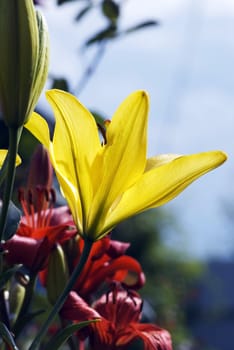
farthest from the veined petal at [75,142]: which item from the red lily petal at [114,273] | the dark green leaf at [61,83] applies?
the dark green leaf at [61,83]

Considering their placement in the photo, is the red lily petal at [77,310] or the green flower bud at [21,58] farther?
the red lily petal at [77,310]

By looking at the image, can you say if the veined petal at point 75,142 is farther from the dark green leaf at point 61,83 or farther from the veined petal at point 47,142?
the dark green leaf at point 61,83

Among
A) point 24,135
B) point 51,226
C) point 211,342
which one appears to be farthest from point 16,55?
point 211,342

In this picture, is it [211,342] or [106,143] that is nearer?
[106,143]

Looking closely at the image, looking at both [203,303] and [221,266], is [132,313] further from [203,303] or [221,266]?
[221,266]

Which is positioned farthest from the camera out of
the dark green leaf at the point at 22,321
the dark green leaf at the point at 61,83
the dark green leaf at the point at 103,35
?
the dark green leaf at the point at 103,35

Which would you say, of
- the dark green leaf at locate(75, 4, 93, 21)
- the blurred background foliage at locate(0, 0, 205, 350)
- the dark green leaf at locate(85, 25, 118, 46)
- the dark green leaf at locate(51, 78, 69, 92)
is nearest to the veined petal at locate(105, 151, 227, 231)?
the dark green leaf at locate(51, 78, 69, 92)
